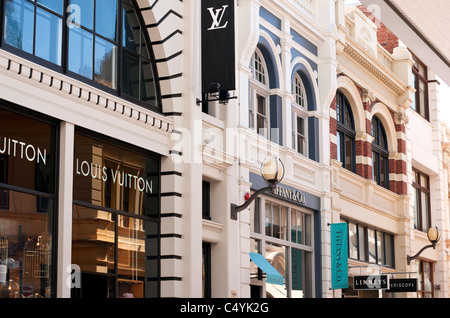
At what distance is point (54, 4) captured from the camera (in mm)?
13562

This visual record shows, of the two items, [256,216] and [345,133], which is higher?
[345,133]

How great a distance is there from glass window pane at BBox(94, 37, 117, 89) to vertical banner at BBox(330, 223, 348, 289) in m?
10.9

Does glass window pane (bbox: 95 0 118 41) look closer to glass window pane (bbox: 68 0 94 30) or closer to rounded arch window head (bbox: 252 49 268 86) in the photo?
glass window pane (bbox: 68 0 94 30)

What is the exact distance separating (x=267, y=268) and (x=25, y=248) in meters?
8.42

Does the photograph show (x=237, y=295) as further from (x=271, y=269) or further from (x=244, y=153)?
(x=244, y=153)

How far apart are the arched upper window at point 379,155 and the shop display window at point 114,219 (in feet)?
52.6

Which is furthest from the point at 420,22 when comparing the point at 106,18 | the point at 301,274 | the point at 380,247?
the point at 380,247

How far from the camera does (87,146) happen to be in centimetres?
1433

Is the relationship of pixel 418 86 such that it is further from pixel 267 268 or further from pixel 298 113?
pixel 267 268

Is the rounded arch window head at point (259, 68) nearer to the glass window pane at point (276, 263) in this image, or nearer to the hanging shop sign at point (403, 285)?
the glass window pane at point (276, 263)

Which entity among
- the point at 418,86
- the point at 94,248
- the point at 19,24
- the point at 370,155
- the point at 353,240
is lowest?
the point at 94,248

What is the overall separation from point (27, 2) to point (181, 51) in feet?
15.6

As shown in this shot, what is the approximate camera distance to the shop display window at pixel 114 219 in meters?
13.9

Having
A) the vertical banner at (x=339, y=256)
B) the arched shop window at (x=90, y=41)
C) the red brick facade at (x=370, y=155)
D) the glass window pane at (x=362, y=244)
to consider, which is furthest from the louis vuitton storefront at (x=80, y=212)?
the glass window pane at (x=362, y=244)
